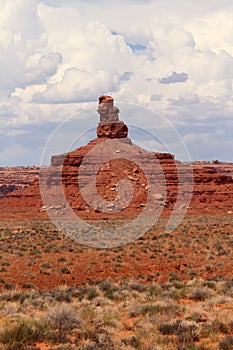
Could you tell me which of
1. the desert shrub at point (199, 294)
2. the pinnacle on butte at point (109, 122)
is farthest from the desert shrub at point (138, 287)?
the pinnacle on butte at point (109, 122)

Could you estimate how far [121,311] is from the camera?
617 inches

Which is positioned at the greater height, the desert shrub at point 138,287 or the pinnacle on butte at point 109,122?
the pinnacle on butte at point 109,122

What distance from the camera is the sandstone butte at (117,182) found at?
76.2m

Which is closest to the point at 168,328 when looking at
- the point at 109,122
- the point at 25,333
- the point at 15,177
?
the point at 25,333

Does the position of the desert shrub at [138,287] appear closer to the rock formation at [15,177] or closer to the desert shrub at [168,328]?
the desert shrub at [168,328]

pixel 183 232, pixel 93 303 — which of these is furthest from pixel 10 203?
pixel 93 303

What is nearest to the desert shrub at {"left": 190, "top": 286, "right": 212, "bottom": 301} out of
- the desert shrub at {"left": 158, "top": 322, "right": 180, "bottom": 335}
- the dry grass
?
the dry grass

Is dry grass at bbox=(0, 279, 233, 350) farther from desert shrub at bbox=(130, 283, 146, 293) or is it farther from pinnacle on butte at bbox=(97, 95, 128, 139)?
pinnacle on butte at bbox=(97, 95, 128, 139)

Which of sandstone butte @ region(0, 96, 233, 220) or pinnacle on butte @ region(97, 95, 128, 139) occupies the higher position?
pinnacle on butte @ region(97, 95, 128, 139)

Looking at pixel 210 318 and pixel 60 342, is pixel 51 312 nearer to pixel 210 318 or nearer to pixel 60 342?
pixel 60 342

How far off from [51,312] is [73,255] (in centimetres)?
1573

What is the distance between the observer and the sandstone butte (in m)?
76.2

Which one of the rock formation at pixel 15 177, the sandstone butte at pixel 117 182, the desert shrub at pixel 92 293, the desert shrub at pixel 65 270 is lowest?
the desert shrub at pixel 92 293

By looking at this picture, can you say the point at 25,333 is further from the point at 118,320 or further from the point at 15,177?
the point at 15,177
